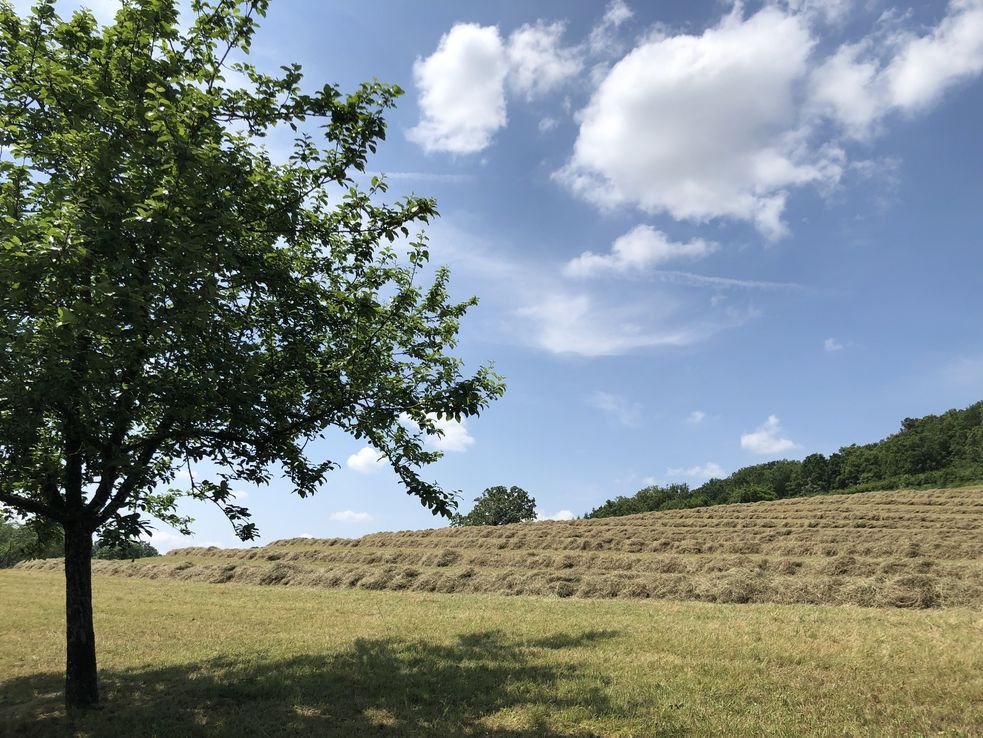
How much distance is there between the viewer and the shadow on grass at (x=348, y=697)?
7992 millimetres

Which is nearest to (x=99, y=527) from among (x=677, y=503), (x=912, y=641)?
(x=912, y=641)

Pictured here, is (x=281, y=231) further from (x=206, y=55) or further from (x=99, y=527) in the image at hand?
(x=99, y=527)

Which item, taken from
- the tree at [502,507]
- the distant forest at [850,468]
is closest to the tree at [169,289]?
the distant forest at [850,468]

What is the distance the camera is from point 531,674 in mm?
10008

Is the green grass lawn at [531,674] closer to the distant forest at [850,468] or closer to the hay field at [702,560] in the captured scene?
the hay field at [702,560]

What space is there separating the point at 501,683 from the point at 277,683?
3708mm

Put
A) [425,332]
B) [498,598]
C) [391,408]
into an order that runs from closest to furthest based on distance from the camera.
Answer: [391,408] < [425,332] < [498,598]

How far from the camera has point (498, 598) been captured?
1978cm

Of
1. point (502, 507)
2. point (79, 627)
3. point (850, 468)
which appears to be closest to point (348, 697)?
point (79, 627)

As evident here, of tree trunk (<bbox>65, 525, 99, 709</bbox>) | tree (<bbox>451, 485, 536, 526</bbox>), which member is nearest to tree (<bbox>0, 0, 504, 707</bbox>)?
tree trunk (<bbox>65, 525, 99, 709</bbox>)

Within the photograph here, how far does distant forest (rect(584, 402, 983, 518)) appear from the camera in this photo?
332 feet

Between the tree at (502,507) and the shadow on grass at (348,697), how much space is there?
3926 inches

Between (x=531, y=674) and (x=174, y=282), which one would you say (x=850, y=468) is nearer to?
(x=531, y=674)

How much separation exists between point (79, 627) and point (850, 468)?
130 meters
